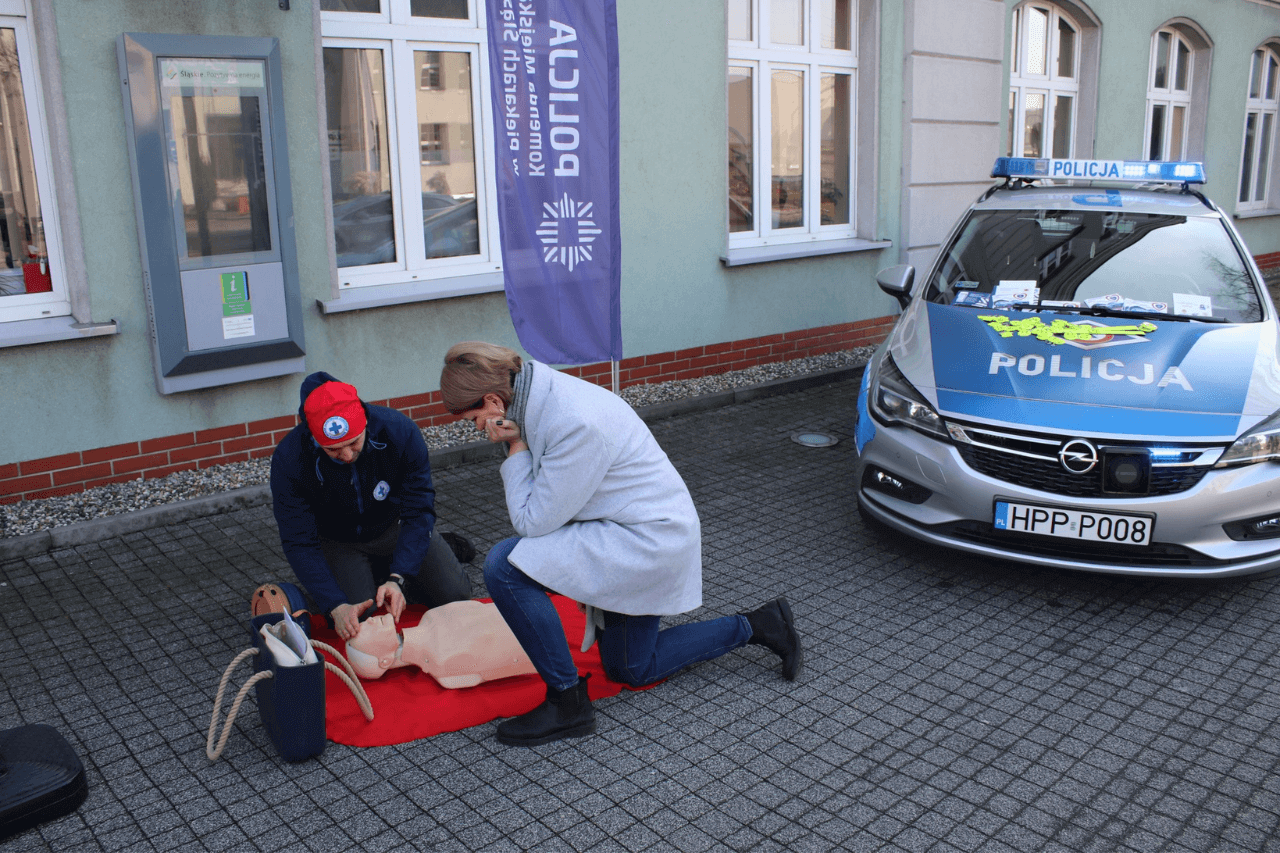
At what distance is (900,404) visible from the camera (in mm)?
4848

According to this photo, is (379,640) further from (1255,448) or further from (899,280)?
(899,280)

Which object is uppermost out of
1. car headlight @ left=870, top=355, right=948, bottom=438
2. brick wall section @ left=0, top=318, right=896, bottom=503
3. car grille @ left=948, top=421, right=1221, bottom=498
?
car headlight @ left=870, top=355, right=948, bottom=438

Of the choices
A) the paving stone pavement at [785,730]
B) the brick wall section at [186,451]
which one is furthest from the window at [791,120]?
the paving stone pavement at [785,730]

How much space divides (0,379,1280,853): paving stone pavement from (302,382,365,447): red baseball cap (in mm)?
1036

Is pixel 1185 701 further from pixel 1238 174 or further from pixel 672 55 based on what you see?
pixel 1238 174

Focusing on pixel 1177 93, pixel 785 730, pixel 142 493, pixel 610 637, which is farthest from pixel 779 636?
pixel 1177 93

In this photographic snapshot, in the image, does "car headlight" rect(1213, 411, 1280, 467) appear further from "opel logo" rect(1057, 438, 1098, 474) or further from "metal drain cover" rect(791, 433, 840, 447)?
"metal drain cover" rect(791, 433, 840, 447)

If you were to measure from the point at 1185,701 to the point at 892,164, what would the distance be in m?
7.04

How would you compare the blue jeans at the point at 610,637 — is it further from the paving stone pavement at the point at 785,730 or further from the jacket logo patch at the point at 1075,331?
the jacket logo patch at the point at 1075,331

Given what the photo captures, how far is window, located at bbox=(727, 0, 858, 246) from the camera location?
8.89m

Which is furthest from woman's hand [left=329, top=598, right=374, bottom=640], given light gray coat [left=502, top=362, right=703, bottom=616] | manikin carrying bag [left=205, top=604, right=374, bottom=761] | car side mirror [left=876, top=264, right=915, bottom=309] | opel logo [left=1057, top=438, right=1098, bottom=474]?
car side mirror [left=876, top=264, right=915, bottom=309]

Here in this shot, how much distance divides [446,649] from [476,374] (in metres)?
1.23

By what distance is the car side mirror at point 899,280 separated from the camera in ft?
20.3

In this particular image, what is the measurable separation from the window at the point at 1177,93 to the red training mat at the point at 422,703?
1305cm
